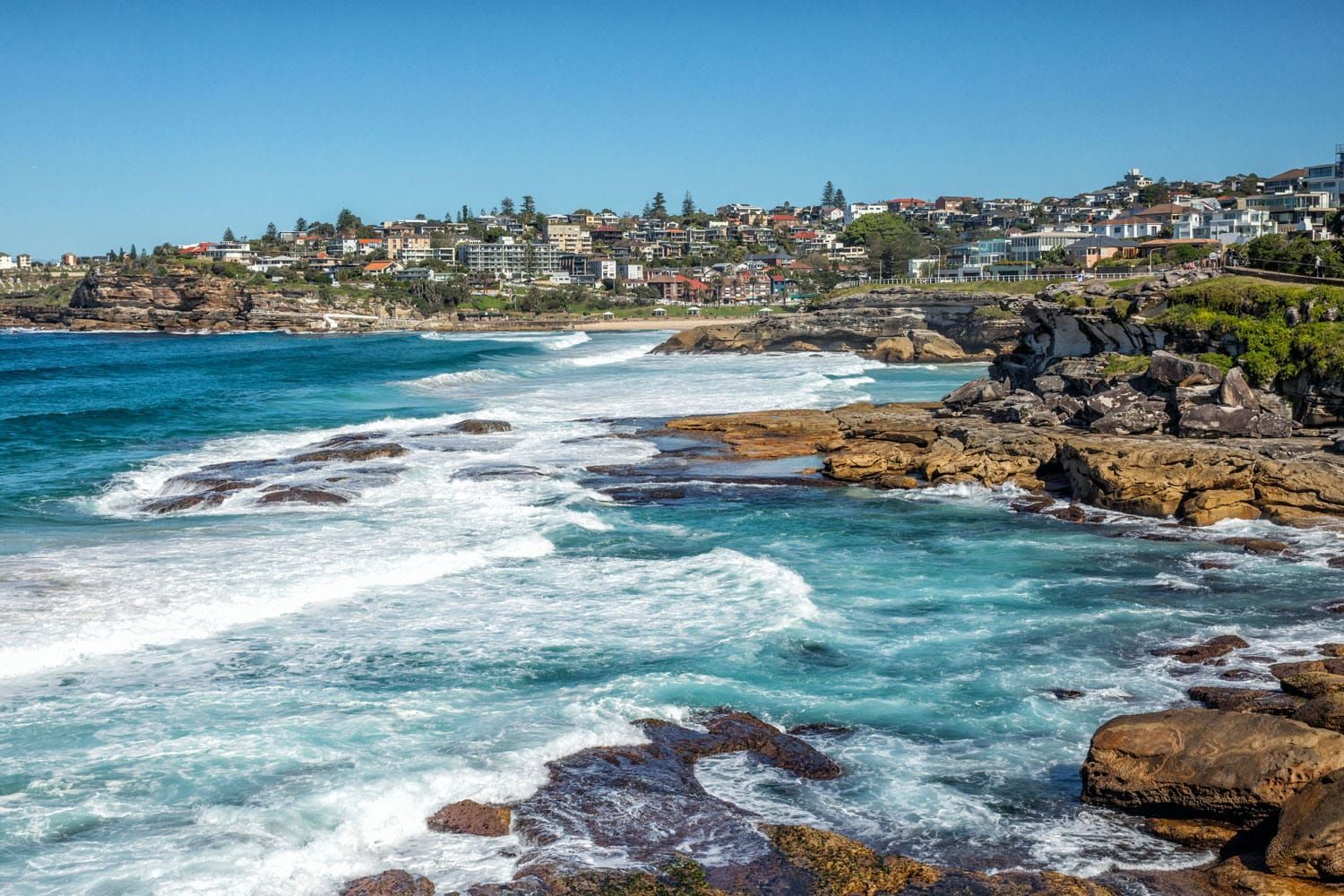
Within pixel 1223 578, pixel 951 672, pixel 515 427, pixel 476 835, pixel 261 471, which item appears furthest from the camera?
pixel 515 427

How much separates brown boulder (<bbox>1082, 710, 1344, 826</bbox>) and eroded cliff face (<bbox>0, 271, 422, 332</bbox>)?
123836mm

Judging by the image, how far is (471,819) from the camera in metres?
10.9

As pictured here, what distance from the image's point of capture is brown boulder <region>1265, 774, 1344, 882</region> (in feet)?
29.6

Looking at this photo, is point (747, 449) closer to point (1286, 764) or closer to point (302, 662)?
point (302, 662)

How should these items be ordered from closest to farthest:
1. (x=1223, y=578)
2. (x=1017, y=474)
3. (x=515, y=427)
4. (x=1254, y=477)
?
(x=1223, y=578)
(x=1254, y=477)
(x=1017, y=474)
(x=515, y=427)

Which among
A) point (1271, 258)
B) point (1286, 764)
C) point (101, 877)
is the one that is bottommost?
point (101, 877)

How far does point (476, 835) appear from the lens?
10633 millimetres

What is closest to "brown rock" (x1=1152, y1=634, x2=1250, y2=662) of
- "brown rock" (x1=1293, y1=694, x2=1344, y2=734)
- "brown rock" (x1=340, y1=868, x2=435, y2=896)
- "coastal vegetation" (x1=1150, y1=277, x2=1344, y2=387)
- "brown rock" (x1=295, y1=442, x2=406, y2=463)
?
"brown rock" (x1=1293, y1=694, x2=1344, y2=734)

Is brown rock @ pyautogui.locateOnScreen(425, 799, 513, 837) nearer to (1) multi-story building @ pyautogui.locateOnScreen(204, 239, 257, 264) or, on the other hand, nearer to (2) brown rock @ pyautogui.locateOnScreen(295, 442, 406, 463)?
(2) brown rock @ pyautogui.locateOnScreen(295, 442, 406, 463)

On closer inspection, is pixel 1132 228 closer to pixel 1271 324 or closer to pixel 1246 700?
pixel 1271 324

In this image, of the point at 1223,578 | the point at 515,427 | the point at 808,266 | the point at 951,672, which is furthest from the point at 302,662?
the point at 808,266

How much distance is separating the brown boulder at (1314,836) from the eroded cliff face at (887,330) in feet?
194

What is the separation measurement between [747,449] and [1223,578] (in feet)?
51.1

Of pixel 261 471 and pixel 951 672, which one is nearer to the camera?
pixel 951 672
